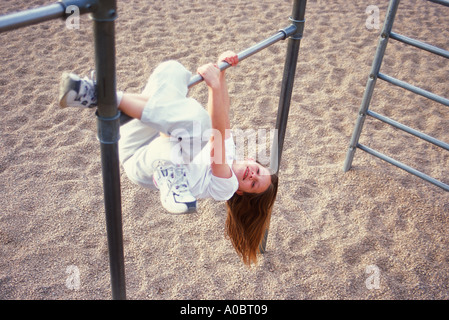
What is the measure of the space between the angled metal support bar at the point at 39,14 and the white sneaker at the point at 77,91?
5.3 inches

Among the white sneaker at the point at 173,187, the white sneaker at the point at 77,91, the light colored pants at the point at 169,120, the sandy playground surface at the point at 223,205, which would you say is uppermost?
the white sneaker at the point at 77,91

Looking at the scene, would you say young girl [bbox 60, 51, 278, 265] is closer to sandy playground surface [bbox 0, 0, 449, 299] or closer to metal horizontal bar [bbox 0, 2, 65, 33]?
metal horizontal bar [bbox 0, 2, 65, 33]

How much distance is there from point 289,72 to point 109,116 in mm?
916

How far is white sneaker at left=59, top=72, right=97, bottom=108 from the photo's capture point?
979 mm

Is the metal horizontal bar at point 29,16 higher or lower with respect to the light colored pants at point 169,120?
higher

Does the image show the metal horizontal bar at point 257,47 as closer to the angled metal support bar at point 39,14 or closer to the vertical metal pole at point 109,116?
the vertical metal pole at point 109,116

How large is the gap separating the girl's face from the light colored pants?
1.20 feet

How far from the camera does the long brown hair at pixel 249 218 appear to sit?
1.86 meters

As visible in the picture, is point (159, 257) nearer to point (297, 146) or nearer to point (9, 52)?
point (297, 146)

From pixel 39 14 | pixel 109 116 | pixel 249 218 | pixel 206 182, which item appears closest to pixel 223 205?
pixel 249 218

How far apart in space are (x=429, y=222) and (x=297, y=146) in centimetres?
89

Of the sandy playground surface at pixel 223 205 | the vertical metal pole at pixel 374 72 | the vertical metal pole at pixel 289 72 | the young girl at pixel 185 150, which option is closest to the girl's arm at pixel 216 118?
the young girl at pixel 185 150

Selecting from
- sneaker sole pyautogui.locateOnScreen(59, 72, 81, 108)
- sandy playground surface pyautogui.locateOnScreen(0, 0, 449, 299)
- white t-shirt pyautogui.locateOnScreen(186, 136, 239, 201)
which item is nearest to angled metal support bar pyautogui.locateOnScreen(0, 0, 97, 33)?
sneaker sole pyautogui.locateOnScreen(59, 72, 81, 108)

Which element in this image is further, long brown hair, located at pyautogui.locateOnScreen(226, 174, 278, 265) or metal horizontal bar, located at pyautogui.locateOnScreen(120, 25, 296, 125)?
long brown hair, located at pyautogui.locateOnScreen(226, 174, 278, 265)
